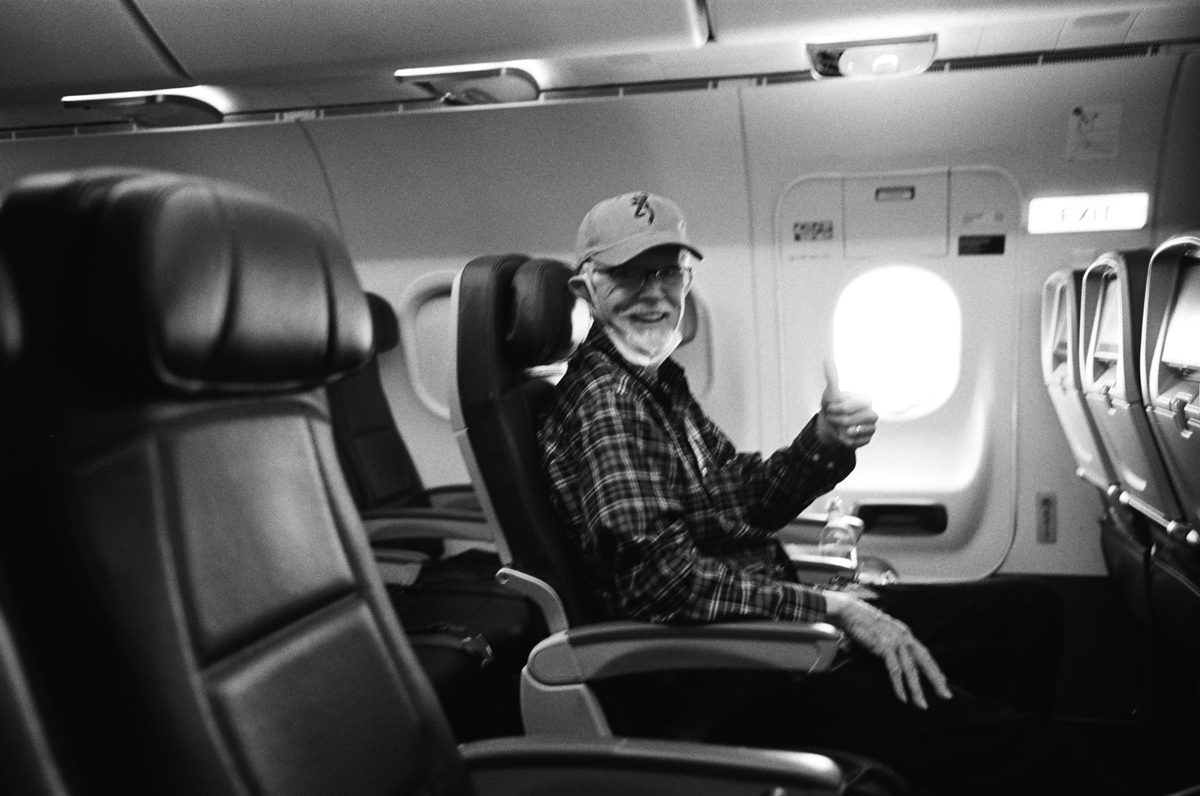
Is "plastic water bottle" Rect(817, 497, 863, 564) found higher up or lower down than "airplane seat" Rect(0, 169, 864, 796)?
lower down

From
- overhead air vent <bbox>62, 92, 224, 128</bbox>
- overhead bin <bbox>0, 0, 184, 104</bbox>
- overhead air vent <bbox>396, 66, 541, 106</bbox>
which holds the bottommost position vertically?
overhead air vent <bbox>396, 66, 541, 106</bbox>

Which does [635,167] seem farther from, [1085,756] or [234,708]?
[234,708]

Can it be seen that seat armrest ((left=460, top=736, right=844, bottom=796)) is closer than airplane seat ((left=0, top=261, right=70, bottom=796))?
No

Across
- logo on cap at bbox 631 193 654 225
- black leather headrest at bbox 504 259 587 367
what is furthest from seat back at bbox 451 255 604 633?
logo on cap at bbox 631 193 654 225

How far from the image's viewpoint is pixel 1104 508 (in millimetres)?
3684

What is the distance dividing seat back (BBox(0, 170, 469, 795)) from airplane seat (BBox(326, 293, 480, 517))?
8.37ft

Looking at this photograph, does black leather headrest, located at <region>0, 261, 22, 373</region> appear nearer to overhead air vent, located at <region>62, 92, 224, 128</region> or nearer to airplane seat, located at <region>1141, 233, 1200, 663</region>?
airplane seat, located at <region>1141, 233, 1200, 663</region>

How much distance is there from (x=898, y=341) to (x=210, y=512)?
11.7 ft

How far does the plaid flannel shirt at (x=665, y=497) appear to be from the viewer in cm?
183

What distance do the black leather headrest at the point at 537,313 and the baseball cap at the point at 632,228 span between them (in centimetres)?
12

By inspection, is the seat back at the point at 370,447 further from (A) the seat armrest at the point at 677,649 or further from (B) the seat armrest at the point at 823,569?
(A) the seat armrest at the point at 677,649

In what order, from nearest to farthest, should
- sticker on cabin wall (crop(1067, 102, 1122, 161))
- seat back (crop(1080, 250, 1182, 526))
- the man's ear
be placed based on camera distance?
the man's ear, seat back (crop(1080, 250, 1182, 526)), sticker on cabin wall (crop(1067, 102, 1122, 161))

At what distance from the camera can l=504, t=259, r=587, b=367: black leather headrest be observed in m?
2.07

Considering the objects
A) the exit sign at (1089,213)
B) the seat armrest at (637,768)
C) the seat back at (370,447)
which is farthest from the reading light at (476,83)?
the seat armrest at (637,768)
